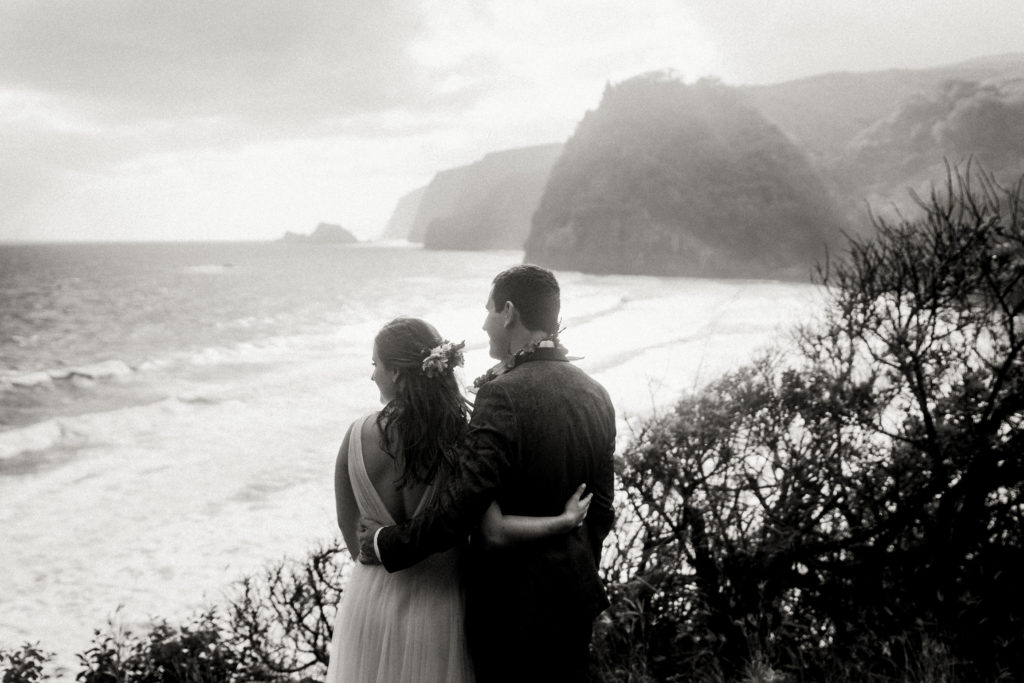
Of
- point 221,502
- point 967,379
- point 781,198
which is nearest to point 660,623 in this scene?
point 967,379

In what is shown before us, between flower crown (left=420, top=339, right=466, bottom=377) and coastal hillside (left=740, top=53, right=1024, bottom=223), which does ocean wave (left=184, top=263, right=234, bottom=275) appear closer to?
coastal hillside (left=740, top=53, right=1024, bottom=223)

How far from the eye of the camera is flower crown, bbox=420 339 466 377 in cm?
230

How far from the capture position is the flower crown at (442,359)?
2.30 metres

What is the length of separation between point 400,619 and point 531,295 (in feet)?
4.23

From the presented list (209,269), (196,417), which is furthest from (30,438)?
(209,269)

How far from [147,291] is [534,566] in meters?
64.4

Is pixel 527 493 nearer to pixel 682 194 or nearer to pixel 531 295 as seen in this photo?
pixel 531 295

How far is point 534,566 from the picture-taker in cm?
209

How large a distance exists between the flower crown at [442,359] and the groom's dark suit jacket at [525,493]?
25cm

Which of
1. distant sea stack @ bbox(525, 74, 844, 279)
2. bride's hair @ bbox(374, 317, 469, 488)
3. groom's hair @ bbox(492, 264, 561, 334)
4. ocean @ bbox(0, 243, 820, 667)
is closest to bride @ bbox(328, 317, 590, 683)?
bride's hair @ bbox(374, 317, 469, 488)

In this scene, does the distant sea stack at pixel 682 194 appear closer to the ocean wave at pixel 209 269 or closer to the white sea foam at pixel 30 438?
the ocean wave at pixel 209 269

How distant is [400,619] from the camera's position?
241 cm

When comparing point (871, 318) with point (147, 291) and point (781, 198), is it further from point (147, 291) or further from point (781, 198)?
point (781, 198)

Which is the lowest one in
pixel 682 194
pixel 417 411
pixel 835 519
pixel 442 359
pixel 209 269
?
pixel 835 519
